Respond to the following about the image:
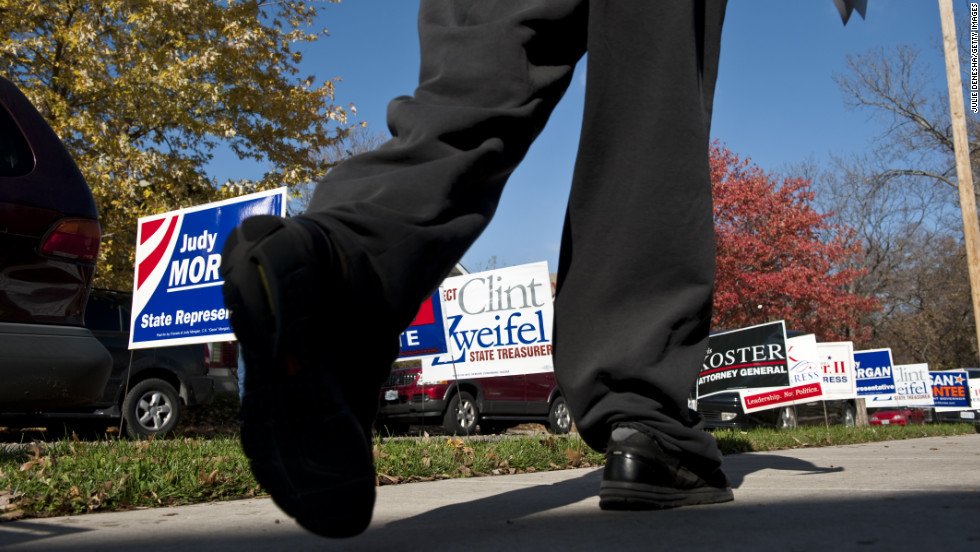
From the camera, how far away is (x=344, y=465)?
42.1 inches

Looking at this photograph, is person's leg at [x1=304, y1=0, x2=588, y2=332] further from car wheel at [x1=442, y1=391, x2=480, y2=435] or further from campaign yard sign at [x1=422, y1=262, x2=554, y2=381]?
car wheel at [x1=442, y1=391, x2=480, y2=435]

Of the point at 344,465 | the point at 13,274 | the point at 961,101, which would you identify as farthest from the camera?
the point at 961,101

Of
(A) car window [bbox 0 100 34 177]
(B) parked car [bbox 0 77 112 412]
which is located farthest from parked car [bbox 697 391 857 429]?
(A) car window [bbox 0 100 34 177]

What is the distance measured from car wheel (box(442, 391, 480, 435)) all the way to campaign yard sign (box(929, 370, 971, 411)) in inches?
539

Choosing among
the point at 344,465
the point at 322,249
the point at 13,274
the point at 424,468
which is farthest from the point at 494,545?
the point at 13,274

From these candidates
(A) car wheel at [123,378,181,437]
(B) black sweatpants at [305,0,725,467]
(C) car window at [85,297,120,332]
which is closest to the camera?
(B) black sweatpants at [305,0,725,467]

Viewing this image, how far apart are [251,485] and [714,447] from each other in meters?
1.48

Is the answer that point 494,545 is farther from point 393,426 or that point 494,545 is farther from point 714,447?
point 393,426

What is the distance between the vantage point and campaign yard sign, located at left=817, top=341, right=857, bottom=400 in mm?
14844

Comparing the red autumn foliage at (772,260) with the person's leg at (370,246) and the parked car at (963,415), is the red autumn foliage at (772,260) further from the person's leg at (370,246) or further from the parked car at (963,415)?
the person's leg at (370,246)

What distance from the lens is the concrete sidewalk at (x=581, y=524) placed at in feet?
3.87

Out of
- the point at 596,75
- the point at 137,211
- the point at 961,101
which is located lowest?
the point at 596,75

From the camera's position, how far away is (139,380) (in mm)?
9742

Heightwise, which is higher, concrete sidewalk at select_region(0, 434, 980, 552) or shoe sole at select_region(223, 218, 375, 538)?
shoe sole at select_region(223, 218, 375, 538)
